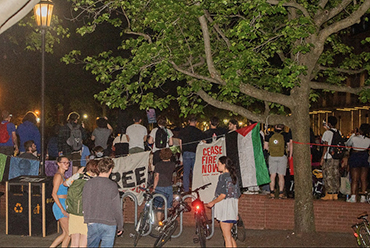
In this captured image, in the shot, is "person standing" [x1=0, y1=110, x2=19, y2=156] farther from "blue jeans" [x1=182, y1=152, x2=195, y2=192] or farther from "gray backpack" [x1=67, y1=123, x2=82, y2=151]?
"blue jeans" [x1=182, y1=152, x2=195, y2=192]

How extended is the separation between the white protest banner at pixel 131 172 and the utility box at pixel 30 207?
1.83 meters

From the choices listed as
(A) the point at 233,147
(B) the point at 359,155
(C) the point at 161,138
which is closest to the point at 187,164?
(C) the point at 161,138

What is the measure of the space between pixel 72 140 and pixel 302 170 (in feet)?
20.3

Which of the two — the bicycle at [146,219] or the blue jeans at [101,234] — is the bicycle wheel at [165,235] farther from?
the blue jeans at [101,234]

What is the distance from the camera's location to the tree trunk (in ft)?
34.3

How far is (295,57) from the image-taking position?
1064 centimetres

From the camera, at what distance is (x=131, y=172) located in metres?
12.0

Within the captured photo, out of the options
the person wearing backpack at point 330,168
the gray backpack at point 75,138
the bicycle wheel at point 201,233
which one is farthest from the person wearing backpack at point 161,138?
the person wearing backpack at point 330,168

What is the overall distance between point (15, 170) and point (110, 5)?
486cm

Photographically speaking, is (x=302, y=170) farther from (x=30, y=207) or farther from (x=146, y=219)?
(x=30, y=207)

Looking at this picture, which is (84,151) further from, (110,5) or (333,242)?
(333,242)

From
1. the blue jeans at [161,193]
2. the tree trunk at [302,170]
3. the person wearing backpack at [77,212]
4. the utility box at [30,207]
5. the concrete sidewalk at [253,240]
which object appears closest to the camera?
the person wearing backpack at [77,212]

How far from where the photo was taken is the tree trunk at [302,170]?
34.3 ft

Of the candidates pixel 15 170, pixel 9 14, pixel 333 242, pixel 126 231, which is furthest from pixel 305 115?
pixel 9 14
